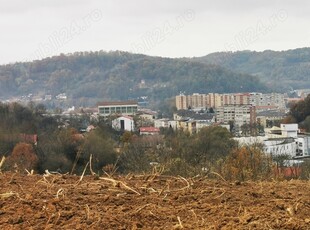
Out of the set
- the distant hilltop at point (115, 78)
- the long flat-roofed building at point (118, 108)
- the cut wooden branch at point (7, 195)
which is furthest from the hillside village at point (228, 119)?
the cut wooden branch at point (7, 195)

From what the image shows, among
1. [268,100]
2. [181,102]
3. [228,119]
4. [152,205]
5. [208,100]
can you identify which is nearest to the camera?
[152,205]

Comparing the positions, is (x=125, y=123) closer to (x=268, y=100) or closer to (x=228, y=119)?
(x=228, y=119)

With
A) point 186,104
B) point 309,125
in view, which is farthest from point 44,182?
point 186,104

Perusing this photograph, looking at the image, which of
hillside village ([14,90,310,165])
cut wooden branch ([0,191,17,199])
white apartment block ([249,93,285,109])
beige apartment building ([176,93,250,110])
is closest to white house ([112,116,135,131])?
hillside village ([14,90,310,165])

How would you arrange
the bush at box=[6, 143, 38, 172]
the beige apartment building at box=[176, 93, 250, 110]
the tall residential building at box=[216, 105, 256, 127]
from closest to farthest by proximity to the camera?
the bush at box=[6, 143, 38, 172], the tall residential building at box=[216, 105, 256, 127], the beige apartment building at box=[176, 93, 250, 110]

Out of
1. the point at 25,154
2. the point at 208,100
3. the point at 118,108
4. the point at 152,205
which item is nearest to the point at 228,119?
the point at 118,108

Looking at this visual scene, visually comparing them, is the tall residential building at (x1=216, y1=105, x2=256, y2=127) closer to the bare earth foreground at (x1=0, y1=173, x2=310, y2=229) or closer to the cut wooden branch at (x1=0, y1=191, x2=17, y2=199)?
the bare earth foreground at (x1=0, y1=173, x2=310, y2=229)
